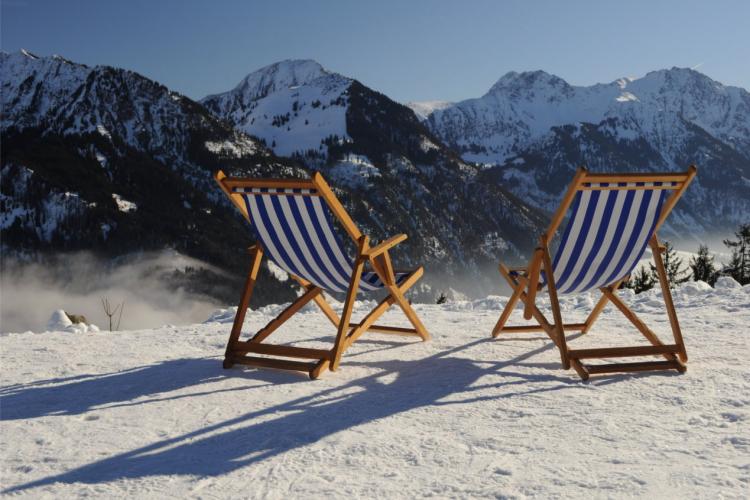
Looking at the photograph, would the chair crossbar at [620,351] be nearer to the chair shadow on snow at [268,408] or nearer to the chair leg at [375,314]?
the chair shadow on snow at [268,408]

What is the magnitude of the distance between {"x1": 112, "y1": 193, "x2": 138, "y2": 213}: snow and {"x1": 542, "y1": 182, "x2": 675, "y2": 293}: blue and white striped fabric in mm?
126489

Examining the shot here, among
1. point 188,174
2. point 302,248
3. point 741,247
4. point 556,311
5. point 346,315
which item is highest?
point 188,174

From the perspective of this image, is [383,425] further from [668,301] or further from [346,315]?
[668,301]

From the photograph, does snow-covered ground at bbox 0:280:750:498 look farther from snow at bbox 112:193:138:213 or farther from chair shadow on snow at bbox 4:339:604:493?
snow at bbox 112:193:138:213

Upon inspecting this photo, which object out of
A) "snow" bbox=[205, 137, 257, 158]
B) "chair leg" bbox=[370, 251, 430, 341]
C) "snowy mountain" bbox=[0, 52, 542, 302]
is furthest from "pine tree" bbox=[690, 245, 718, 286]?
"snow" bbox=[205, 137, 257, 158]

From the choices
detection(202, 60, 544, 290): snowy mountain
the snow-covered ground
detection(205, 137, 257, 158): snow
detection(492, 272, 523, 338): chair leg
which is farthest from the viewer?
detection(202, 60, 544, 290): snowy mountain

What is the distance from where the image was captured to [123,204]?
123 meters

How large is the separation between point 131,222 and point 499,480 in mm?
123524

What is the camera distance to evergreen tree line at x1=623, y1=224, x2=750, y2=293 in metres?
22.5

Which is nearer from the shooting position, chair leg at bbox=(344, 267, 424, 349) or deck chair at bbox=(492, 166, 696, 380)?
deck chair at bbox=(492, 166, 696, 380)

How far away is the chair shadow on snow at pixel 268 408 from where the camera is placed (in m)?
2.43

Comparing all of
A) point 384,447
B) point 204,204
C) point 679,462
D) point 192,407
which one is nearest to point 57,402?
point 192,407

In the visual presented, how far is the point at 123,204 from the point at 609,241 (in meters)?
130

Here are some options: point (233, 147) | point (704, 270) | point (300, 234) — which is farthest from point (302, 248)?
point (233, 147)
